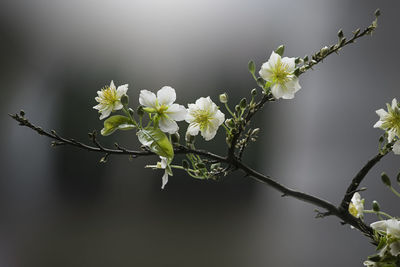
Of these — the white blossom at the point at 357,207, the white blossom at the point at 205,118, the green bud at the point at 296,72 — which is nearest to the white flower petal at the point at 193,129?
the white blossom at the point at 205,118

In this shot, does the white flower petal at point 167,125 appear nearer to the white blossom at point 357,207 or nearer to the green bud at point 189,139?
the green bud at point 189,139

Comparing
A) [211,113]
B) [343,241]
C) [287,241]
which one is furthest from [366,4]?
[211,113]

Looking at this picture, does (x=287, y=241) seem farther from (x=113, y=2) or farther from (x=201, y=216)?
(x=113, y=2)

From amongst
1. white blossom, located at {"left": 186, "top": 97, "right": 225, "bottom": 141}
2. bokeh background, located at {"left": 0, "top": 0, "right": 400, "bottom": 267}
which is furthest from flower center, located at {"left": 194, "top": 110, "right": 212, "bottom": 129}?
bokeh background, located at {"left": 0, "top": 0, "right": 400, "bottom": 267}

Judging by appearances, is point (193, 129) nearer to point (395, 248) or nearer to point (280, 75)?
point (280, 75)

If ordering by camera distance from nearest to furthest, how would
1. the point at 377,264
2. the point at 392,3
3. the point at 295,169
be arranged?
the point at 377,264 < the point at 392,3 < the point at 295,169

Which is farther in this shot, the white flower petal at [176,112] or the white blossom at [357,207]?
the white blossom at [357,207]

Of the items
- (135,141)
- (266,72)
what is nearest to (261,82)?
(266,72)

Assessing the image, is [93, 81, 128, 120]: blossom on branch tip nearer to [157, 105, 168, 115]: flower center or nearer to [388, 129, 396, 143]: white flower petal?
[157, 105, 168, 115]: flower center
